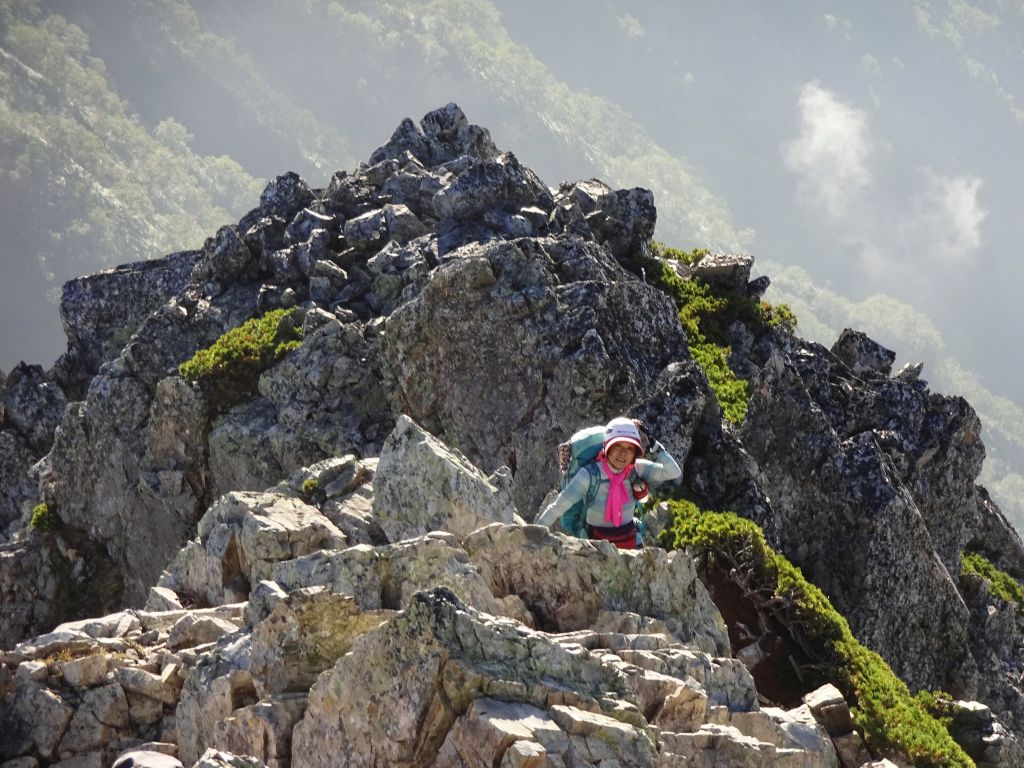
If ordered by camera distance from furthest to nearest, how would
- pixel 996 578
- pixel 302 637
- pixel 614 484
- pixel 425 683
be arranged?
1. pixel 996 578
2. pixel 614 484
3. pixel 302 637
4. pixel 425 683

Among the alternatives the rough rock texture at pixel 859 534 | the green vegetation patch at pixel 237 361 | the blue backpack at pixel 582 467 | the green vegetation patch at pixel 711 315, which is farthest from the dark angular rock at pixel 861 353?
the blue backpack at pixel 582 467

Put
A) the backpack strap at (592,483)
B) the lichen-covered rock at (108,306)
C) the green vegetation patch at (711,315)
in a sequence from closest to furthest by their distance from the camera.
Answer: the backpack strap at (592,483) → the green vegetation patch at (711,315) → the lichen-covered rock at (108,306)

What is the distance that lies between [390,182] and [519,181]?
248 inches

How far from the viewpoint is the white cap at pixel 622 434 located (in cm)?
2491

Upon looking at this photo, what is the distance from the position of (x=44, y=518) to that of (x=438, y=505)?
2354 cm

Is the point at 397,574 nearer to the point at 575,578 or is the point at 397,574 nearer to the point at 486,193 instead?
the point at 575,578

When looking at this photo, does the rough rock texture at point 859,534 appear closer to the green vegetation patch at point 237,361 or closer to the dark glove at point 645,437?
the dark glove at point 645,437

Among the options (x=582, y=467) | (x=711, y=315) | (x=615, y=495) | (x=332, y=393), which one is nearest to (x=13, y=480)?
(x=332, y=393)

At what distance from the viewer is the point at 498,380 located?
3731 centimetres

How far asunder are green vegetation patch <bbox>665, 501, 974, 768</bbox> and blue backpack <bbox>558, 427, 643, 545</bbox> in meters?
4.06

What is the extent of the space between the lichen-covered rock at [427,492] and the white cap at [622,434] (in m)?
3.18

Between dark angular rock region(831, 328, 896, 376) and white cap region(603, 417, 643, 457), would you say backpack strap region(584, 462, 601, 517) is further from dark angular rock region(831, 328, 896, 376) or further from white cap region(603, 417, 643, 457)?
dark angular rock region(831, 328, 896, 376)

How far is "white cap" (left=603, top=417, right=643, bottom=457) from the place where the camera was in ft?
81.7

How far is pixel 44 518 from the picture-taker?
44.8m
